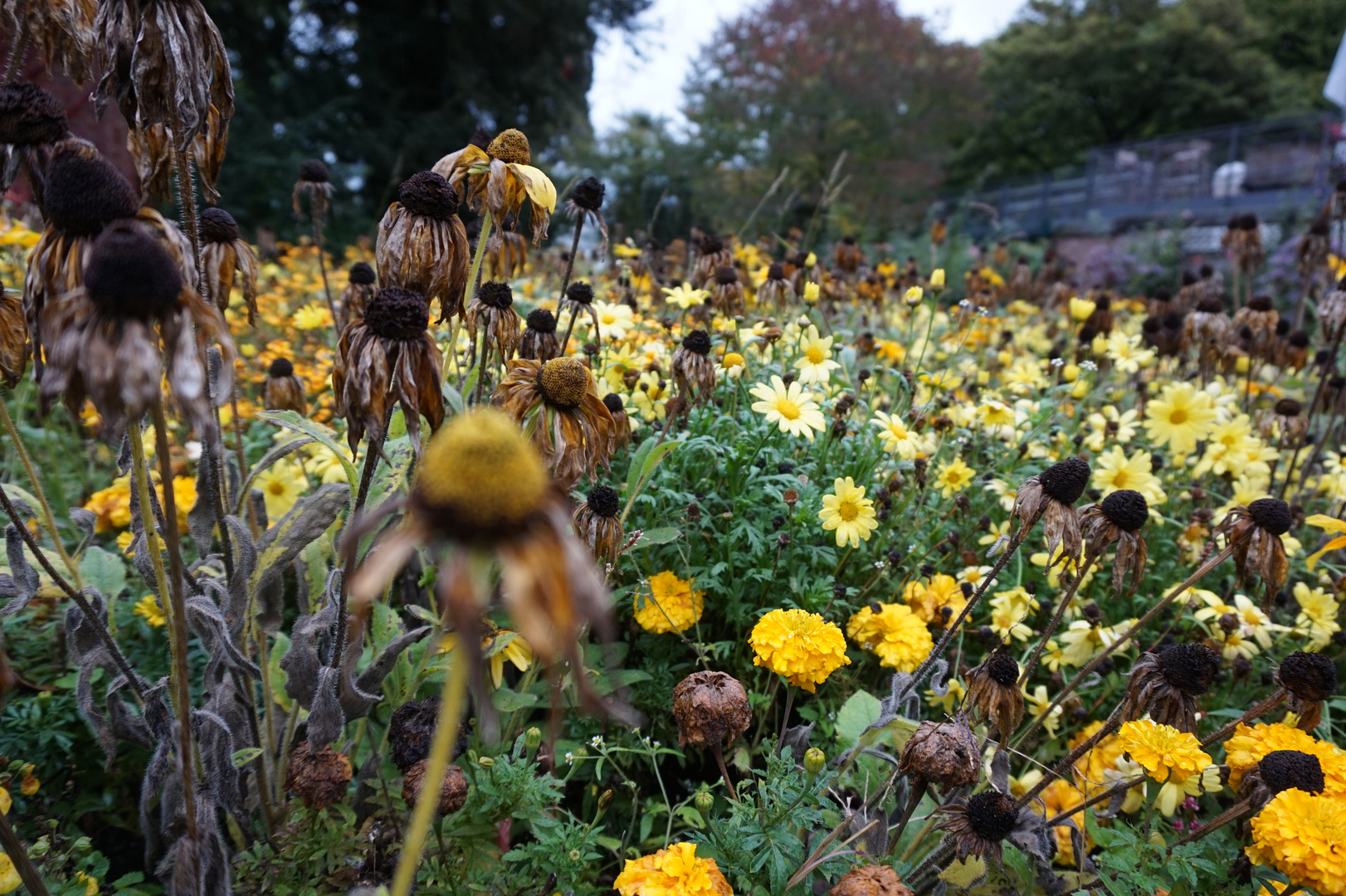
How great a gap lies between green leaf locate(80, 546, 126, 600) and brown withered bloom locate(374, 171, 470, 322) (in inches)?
45.3

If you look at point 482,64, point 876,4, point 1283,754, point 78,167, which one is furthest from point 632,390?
point 876,4

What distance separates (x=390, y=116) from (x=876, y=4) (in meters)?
10.2

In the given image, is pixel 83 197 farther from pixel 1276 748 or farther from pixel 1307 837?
pixel 1276 748

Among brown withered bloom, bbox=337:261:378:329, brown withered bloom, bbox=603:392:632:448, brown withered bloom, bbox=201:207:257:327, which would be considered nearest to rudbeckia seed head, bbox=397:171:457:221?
brown withered bloom, bbox=201:207:257:327

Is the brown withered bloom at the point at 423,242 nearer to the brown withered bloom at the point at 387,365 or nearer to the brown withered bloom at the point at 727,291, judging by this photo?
the brown withered bloom at the point at 387,365

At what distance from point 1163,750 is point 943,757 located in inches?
18.3

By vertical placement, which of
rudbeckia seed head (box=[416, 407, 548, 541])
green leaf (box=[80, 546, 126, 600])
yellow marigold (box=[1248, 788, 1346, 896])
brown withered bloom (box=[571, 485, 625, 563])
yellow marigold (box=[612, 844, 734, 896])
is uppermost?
rudbeckia seed head (box=[416, 407, 548, 541])

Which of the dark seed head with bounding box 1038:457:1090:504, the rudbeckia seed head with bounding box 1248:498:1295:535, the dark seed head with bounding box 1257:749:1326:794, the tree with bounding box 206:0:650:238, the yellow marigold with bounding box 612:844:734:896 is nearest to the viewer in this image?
the yellow marigold with bounding box 612:844:734:896

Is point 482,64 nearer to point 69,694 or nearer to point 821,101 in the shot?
point 821,101

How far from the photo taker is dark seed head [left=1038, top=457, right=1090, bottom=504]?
1328 mm

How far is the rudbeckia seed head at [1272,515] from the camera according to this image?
145cm

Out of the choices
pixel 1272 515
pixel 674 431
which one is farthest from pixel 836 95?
pixel 1272 515

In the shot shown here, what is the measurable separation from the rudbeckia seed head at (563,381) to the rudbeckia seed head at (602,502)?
0.20 meters

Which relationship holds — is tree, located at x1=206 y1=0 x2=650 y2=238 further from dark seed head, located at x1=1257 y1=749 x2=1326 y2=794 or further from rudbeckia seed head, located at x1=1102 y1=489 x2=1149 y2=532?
dark seed head, located at x1=1257 y1=749 x2=1326 y2=794
